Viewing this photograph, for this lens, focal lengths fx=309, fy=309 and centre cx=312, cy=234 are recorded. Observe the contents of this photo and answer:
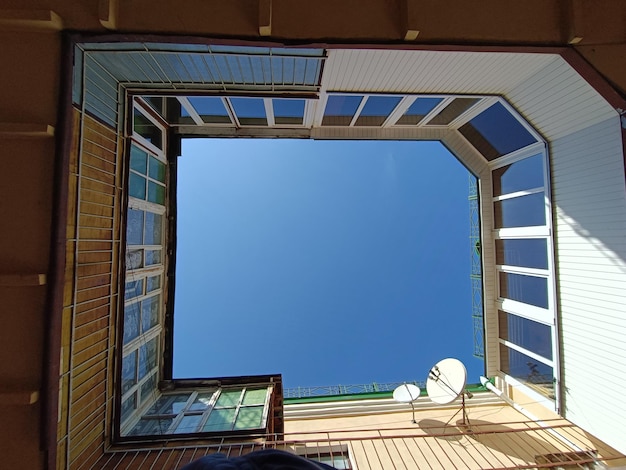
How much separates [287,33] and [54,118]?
306 centimetres

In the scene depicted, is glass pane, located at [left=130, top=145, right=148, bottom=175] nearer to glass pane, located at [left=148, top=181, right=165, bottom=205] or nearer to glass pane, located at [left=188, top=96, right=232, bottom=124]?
glass pane, located at [left=148, top=181, right=165, bottom=205]

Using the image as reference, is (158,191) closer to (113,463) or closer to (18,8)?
(18,8)

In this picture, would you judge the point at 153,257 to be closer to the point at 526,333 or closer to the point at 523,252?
the point at 523,252

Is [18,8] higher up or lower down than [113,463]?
higher up

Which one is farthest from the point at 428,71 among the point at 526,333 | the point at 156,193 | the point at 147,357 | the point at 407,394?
the point at 147,357

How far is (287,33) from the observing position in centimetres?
385

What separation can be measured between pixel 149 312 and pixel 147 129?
4035mm

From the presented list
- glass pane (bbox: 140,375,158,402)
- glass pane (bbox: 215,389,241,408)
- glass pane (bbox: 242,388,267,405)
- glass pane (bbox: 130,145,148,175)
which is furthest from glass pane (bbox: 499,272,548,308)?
glass pane (bbox: 130,145,148,175)

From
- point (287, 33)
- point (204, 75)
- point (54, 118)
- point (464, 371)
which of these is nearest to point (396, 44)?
point (287, 33)

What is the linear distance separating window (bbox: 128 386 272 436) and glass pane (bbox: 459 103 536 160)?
26.3 feet

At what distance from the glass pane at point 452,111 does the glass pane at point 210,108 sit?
17.1 feet

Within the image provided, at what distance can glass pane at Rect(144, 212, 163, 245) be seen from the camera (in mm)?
6793

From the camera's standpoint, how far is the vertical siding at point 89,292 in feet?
13.9

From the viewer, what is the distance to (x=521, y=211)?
7.66 metres
